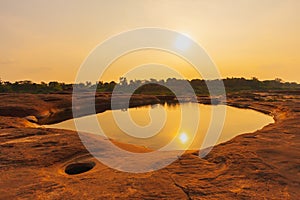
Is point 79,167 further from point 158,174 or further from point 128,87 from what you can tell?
point 128,87

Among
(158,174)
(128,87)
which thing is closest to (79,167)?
(158,174)

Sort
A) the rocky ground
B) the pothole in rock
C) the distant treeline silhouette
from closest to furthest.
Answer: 1. the rocky ground
2. the pothole in rock
3. the distant treeline silhouette

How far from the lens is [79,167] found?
7453 mm

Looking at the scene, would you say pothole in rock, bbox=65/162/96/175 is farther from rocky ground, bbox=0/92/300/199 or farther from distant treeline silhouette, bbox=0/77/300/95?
distant treeline silhouette, bbox=0/77/300/95

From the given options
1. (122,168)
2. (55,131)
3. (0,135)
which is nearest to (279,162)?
A: (122,168)

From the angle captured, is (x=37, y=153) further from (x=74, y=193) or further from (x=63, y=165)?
(x=74, y=193)

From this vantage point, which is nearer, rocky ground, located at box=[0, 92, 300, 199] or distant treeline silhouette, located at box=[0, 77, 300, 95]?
rocky ground, located at box=[0, 92, 300, 199]

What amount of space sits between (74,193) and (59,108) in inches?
965

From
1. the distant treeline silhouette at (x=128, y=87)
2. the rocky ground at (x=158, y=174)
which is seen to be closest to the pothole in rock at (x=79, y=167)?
the rocky ground at (x=158, y=174)

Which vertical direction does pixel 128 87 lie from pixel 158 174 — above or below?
above

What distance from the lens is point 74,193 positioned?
201 inches

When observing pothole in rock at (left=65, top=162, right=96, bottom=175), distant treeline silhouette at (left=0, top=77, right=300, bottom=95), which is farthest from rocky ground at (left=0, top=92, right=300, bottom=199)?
distant treeline silhouette at (left=0, top=77, right=300, bottom=95)

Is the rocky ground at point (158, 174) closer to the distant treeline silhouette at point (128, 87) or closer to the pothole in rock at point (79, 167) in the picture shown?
the pothole in rock at point (79, 167)

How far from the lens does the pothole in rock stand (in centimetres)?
723
